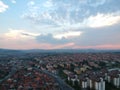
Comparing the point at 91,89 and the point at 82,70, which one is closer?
the point at 91,89

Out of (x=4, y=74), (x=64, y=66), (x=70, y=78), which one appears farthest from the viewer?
(x=64, y=66)

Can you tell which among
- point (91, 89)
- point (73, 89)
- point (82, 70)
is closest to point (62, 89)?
point (73, 89)

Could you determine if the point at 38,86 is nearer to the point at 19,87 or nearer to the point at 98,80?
the point at 19,87

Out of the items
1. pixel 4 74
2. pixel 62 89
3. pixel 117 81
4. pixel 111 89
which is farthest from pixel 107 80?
pixel 4 74

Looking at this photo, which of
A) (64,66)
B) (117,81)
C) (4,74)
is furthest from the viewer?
(64,66)

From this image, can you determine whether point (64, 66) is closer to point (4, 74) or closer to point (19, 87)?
point (4, 74)

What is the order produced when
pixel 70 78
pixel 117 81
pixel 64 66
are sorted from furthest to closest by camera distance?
pixel 64 66, pixel 70 78, pixel 117 81

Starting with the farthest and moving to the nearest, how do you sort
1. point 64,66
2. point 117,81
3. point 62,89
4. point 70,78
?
point 64,66, point 70,78, point 117,81, point 62,89

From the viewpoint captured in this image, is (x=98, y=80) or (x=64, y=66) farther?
(x=64, y=66)
